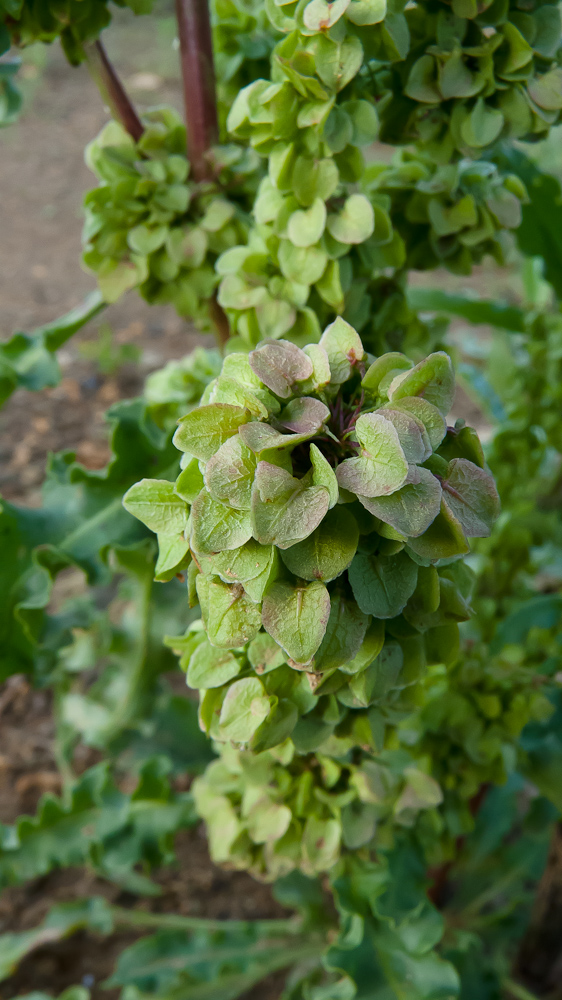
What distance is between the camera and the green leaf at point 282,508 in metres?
0.39

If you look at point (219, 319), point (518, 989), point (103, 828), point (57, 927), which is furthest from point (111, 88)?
point (518, 989)

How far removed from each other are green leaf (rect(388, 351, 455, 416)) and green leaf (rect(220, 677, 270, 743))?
0.65ft

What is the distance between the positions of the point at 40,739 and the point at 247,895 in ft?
1.40

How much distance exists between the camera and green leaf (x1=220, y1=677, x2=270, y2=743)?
1.61 feet

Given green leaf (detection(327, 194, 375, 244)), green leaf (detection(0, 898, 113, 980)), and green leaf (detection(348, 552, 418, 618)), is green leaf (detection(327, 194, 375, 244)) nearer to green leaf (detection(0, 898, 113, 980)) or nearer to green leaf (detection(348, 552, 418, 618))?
green leaf (detection(348, 552, 418, 618))

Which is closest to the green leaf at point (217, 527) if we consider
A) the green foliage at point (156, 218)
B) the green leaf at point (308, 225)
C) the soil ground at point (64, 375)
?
the green leaf at point (308, 225)

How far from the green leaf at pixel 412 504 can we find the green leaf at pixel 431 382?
0.05 meters

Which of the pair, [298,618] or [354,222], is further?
[354,222]

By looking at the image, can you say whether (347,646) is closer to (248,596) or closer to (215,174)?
(248,596)

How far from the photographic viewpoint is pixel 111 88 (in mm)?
734

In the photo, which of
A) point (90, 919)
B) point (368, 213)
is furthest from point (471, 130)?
point (90, 919)

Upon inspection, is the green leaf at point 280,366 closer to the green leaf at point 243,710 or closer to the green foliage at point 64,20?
the green leaf at point 243,710

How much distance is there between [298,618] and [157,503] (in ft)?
0.36

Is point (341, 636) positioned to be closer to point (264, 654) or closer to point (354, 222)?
point (264, 654)
